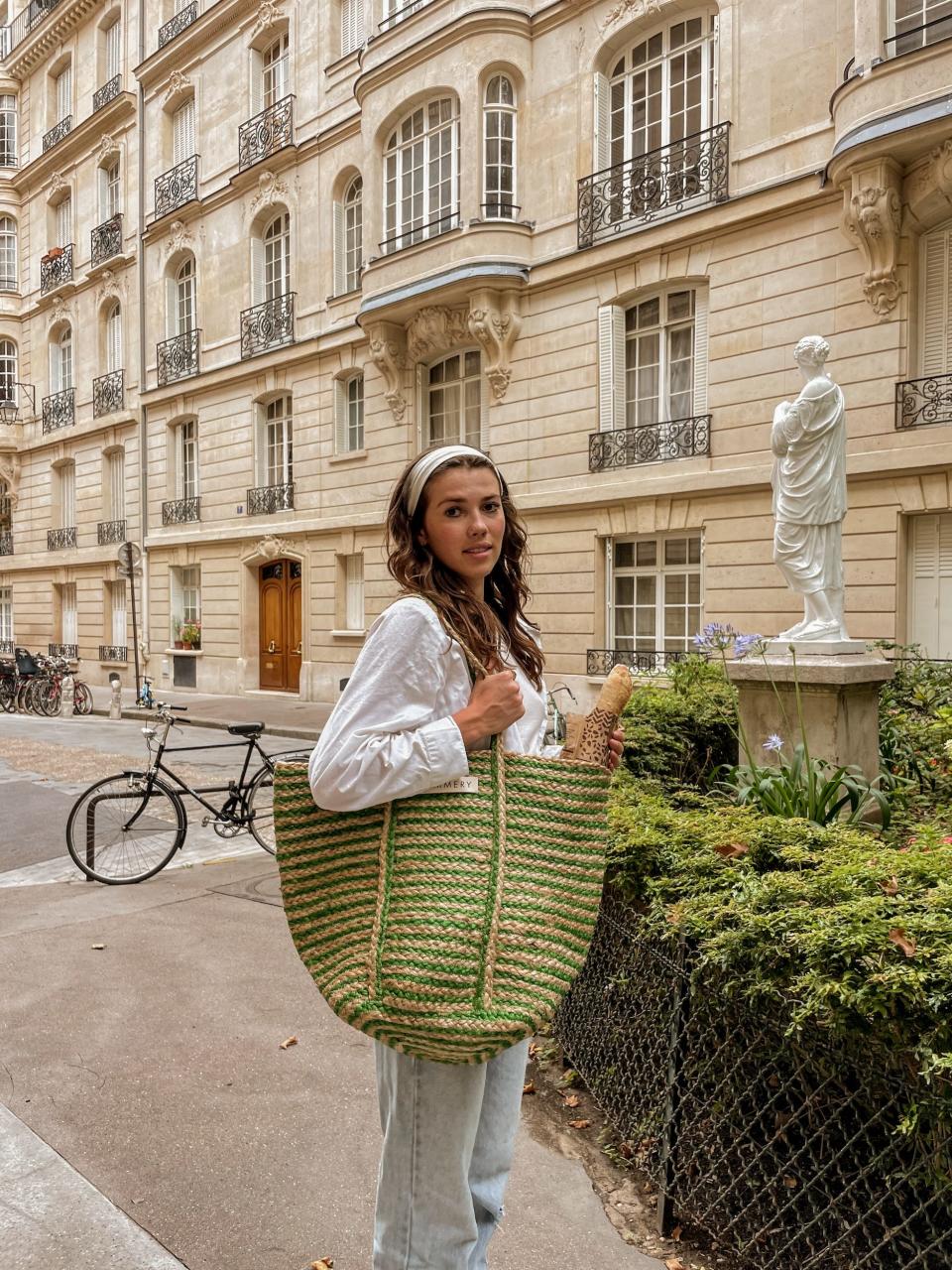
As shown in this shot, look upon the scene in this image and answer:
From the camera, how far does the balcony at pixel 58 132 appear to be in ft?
90.1

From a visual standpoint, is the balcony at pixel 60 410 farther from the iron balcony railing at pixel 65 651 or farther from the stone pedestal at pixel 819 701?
the stone pedestal at pixel 819 701

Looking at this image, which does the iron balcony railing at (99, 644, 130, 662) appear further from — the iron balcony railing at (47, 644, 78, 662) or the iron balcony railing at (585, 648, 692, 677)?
the iron balcony railing at (585, 648, 692, 677)

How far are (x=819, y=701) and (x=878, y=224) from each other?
7.99 metres

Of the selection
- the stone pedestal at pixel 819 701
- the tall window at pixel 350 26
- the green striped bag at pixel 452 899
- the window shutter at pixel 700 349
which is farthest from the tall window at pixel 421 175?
the green striped bag at pixel 452 899

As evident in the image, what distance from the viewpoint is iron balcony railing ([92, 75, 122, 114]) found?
25.1 meters

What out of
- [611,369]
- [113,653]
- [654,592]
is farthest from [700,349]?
[113,653]

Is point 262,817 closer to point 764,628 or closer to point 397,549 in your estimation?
point 397,549

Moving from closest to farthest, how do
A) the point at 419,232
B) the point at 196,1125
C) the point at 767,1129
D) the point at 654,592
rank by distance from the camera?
the point at 767,1129 < the point at 196,1125 < the point at 654,592 < the point at 419,232

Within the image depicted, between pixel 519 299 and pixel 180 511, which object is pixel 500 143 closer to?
pixel 519 299

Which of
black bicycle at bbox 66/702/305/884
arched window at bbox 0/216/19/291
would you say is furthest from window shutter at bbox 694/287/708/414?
arched window at bbox 0/216/19/291

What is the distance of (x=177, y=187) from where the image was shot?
23047 millimetres

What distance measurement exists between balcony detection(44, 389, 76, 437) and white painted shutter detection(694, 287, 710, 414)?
67.7 feet

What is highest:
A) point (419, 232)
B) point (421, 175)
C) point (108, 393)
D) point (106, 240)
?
point (106, 240)

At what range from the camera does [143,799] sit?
21.2ft
